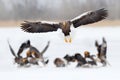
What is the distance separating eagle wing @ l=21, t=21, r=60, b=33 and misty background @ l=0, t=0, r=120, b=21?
0.27 m

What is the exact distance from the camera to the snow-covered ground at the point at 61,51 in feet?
13.6

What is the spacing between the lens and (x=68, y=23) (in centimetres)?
426

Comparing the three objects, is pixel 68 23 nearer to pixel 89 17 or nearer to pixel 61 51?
pixel 89 17

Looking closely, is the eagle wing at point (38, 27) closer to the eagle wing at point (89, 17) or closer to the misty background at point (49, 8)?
the eagle wing at point (89, 17)

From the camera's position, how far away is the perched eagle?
426 cm

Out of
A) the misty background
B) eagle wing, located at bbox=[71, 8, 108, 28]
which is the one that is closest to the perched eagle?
eagle wing, located at bbox=[71, 8, 108, 28]

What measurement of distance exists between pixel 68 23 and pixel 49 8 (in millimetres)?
562

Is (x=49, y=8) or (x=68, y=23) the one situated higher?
(x=49, y=8)

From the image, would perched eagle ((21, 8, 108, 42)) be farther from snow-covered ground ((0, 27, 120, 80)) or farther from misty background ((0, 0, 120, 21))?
misty background ((0, 0, 120, 21))

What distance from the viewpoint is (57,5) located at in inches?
192

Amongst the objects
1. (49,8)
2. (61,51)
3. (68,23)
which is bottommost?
(61,51)

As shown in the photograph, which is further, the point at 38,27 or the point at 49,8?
the point at 49,8

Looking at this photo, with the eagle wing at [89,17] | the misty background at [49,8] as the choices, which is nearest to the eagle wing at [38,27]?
the eagle wing at [89,17]

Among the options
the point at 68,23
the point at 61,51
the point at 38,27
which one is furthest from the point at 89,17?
the point at 61,51
